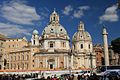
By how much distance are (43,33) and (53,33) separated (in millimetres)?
3011

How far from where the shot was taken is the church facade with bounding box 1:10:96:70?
80.5 metres

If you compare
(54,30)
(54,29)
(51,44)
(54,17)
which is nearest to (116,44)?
(51,44)

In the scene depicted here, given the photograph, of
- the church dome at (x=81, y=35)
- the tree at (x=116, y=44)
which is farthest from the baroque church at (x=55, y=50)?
the tree at (x=116, y=44)

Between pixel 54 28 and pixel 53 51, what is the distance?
7.24m

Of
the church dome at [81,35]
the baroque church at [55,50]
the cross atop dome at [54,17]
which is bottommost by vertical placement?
the baroque church at [55,50]

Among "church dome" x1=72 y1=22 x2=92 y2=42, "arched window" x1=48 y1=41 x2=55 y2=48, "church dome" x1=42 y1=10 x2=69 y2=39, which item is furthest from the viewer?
"church dome" x1=72 y1=22 x2=92 y2=42

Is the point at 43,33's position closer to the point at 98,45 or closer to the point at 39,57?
the point at 39,57

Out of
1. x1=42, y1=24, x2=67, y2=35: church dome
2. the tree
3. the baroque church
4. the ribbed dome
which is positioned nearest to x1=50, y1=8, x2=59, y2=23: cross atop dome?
the baroque church

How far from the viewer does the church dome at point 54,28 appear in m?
83.7

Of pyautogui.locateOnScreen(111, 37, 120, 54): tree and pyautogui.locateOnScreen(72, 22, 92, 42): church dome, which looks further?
pyautogui.locateOnScreen(72, 22, 92, 42): church dome

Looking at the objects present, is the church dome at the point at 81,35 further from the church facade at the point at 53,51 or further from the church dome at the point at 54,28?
the church dome at the point at 54,28

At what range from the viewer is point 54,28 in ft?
278

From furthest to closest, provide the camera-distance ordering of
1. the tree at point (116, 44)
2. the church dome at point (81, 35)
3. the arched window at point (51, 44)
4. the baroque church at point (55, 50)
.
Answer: the church dome at point (81, 35)
the arched window at point (51, 44)
the baroque church at point (55, 50)
the tree at point (116, 44)

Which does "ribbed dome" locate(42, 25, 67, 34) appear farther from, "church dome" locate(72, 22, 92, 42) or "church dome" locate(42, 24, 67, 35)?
"church dome" locate(72, 22, 92, 42)
